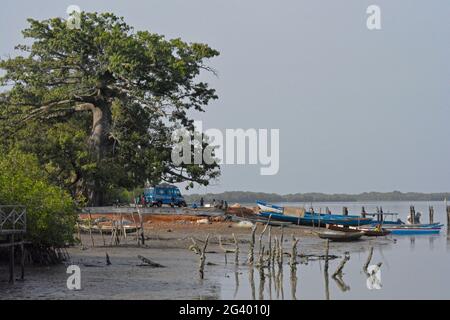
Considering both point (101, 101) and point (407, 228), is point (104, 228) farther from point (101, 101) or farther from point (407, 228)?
point (407, 228)

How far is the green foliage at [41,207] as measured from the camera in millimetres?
32125

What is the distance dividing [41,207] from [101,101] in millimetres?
29572

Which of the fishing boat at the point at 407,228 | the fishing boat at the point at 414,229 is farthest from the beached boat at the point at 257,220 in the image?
the fishing boat at the point at 414,229

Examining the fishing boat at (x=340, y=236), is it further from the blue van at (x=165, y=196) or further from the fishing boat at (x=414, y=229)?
the blue van at (x=165, y=196)

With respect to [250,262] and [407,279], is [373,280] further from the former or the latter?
[250,262]

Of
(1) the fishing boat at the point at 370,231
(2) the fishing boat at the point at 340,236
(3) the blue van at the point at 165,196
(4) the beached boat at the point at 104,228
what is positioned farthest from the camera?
(3) the blue van at the point at 165,196

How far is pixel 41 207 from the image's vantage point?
1287 inches

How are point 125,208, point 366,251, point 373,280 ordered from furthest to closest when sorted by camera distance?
point 125,208 < point 366,251 < point 373,280

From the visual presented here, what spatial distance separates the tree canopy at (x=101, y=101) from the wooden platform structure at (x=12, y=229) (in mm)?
26338

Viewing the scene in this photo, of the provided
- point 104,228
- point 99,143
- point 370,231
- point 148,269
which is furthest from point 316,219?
point 148,269

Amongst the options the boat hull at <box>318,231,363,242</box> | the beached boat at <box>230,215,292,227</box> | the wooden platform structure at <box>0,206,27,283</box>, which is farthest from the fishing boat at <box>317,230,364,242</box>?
the wooden platform structure at <box>0,206,27,283</box>

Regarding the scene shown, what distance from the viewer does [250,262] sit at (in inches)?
1363
